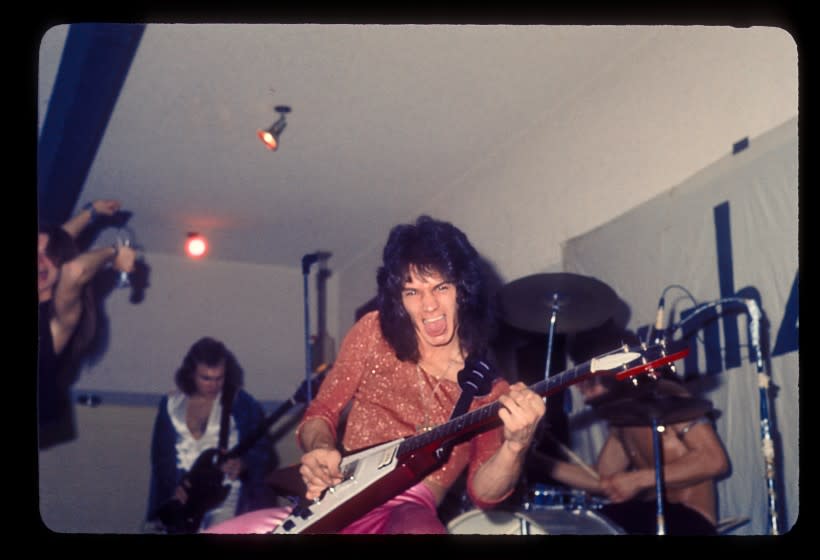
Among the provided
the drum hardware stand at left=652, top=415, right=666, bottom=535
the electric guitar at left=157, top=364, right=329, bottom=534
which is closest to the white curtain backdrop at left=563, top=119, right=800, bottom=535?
the drum hardware stand at left=652, top=415, right=666, bottom=535

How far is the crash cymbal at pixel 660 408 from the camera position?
2734 mm

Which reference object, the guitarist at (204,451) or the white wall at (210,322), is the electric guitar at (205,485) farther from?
the white wall at (210,322)

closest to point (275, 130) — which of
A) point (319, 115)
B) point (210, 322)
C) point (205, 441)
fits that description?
point (319, 115)

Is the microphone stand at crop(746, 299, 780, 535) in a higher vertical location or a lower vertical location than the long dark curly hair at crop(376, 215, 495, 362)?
lower

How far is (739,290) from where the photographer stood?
3.00 metres

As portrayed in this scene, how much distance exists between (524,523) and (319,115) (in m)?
2.58

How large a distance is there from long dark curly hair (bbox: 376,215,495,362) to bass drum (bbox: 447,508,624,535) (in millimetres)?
708

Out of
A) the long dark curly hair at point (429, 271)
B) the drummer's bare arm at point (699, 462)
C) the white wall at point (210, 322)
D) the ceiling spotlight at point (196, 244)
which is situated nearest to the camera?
the long dark curly hair at point (429, 271)

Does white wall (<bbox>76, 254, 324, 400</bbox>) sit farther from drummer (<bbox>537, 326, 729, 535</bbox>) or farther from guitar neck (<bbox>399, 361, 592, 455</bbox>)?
guitar neck (<bbox>399, 361, 592, 455</bbox>)

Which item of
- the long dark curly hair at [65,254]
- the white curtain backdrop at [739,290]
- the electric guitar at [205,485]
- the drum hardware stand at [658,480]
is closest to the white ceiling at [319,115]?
the long dark curly hair at [65,254]

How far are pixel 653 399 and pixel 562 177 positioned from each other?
165 cm

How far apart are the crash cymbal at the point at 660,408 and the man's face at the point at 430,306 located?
0.80m

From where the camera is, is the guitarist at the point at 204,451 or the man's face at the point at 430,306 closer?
the man's face at the point at 430,306

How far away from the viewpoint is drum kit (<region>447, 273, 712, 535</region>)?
108 inches
